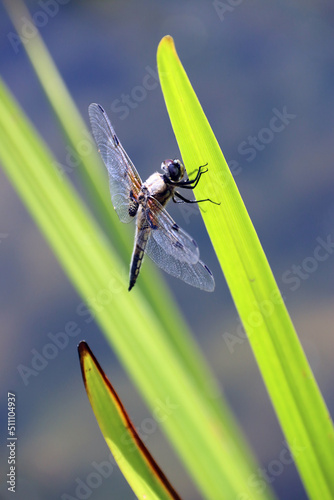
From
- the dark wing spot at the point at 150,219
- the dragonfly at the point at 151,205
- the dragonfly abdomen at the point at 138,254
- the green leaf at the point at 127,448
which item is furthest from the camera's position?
the dark wing spot at the point at 150,219

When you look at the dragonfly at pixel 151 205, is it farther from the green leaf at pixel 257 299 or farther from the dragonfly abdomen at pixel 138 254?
the green leaf at pixel 257 299

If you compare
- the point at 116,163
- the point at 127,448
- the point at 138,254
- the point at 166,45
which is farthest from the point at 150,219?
the point at 127,448

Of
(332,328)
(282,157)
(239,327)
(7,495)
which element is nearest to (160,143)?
(282,157)

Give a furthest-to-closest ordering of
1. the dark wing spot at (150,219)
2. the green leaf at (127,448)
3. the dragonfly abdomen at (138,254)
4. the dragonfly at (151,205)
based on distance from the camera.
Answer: the dark wing spot at (150,219) → the dragonfly at (151,205) → the dragonfly abdomen at (138,254) → the green leaf at (127,448)

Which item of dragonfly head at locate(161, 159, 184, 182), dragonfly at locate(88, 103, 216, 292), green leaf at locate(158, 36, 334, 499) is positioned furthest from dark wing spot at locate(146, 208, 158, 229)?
green leaf at locate(158, 36, 334, 499)

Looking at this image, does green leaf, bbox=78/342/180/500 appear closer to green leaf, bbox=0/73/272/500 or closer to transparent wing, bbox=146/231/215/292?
green leaf, bbox=0/73/272/500

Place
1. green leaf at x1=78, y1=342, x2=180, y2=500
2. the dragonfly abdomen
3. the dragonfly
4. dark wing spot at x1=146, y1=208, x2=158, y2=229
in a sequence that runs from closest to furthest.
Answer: green leaf at x1=78, y1=342, x2=180, y2=500
the dragonfly abdomen
the dragonfly
dark wing spot at x1=146, y1=208, x2=158, y2=229

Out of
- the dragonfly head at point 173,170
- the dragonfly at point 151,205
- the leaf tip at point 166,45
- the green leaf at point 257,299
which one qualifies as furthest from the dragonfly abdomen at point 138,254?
the leaf tip at point 166,45
